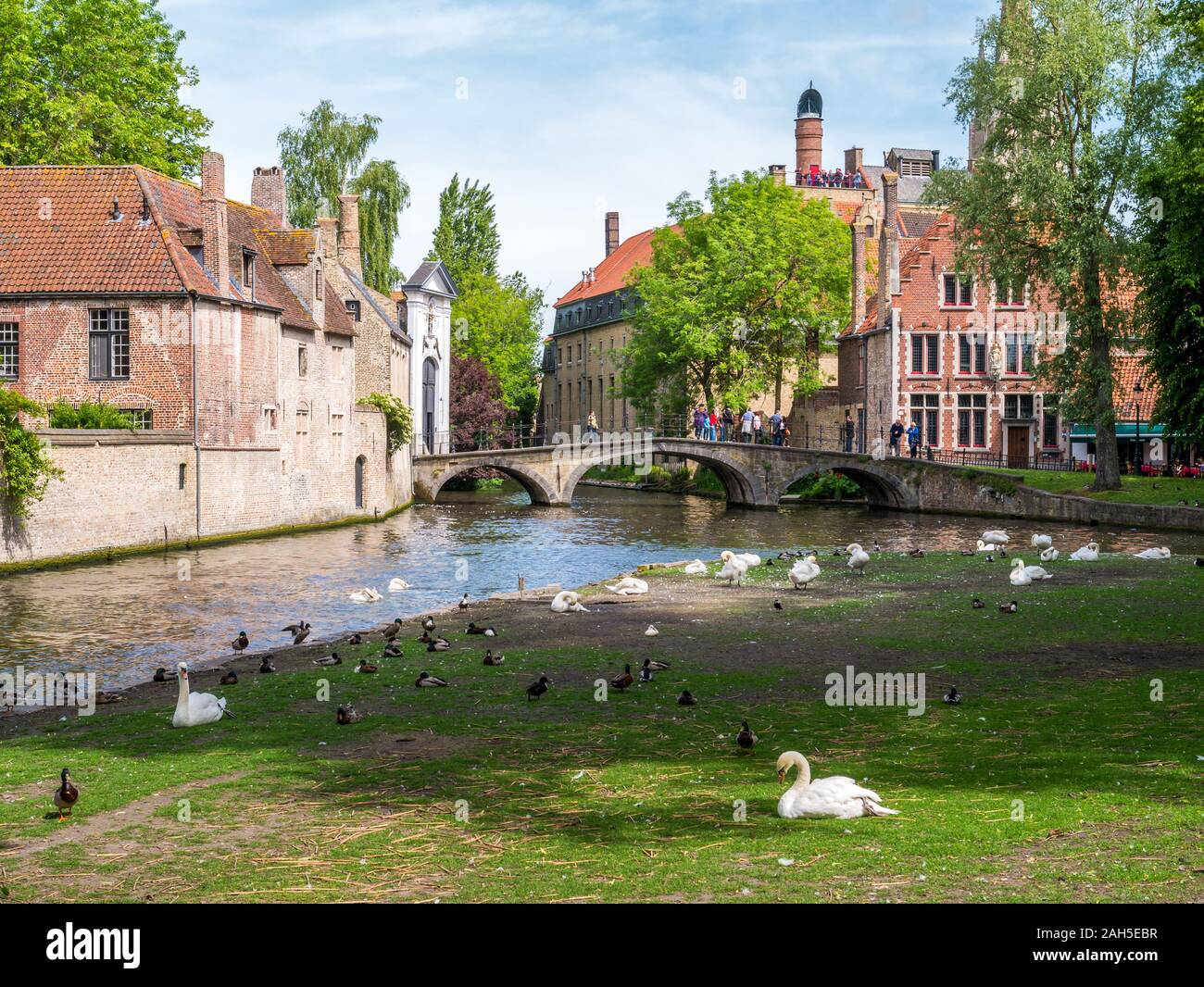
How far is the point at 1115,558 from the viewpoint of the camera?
29062 mm

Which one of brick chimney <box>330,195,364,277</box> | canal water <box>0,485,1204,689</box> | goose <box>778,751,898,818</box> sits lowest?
canal water <box>0,485,1204,689</box>

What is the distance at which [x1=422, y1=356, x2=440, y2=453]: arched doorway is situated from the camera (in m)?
74.8

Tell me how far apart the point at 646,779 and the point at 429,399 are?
67169mm

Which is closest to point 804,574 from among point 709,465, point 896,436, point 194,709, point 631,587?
point 631,587

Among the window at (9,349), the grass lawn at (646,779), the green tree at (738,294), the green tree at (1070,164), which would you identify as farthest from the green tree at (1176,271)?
the window at (9,349)

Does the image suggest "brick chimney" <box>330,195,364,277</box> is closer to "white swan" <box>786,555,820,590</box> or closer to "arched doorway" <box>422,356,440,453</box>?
"arched doorway" <box>422,356,440,453</box>

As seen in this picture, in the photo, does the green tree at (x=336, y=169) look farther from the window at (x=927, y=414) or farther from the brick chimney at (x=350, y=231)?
the window at (x=927, y=414)

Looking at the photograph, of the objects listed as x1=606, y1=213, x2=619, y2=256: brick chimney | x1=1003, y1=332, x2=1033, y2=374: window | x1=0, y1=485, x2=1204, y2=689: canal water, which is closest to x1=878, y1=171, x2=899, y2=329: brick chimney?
x1=1003, y1=332, x2=1033, y2=374: window

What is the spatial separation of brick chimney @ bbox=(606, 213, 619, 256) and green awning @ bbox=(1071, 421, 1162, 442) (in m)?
61.6

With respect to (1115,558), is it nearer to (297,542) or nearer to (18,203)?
(297,542)

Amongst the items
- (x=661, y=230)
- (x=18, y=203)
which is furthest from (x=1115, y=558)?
(x=661, y=230)

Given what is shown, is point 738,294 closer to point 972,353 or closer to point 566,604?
point 972,353

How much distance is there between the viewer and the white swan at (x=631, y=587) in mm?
23969
